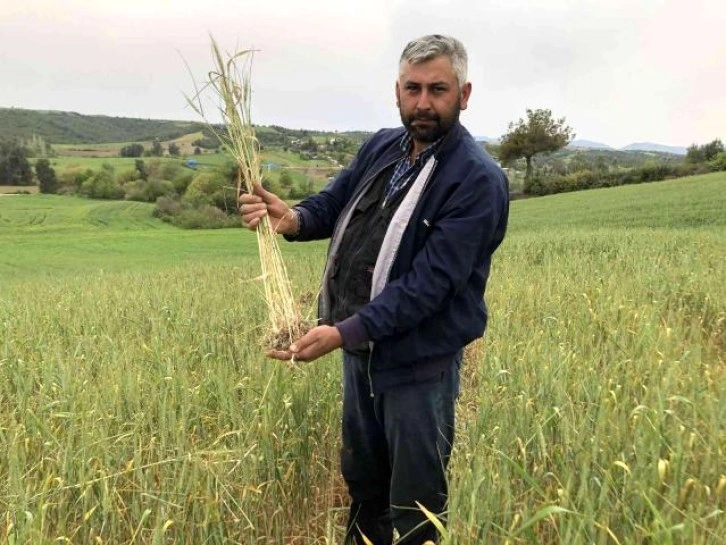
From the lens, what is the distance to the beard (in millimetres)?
2123

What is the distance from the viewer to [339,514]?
9.27 ft

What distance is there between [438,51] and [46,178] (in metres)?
56.6

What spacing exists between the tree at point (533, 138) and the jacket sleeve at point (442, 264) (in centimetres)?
4875

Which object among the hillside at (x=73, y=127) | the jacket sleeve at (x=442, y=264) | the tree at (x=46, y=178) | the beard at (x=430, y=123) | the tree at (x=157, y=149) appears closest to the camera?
the jacket sleeve at (x=442, y=264)

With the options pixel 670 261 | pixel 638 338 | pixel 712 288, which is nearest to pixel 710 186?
pixel 670 261

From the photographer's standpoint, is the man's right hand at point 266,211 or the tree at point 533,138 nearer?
the man's right hand at point 266,211

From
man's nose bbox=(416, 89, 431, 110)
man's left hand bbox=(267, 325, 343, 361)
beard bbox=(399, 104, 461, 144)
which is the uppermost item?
man's nose bbox=(416, 89, 431, 110)

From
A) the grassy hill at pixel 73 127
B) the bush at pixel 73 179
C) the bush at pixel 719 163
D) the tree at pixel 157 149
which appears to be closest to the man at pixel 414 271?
the bush at pixel 719 163

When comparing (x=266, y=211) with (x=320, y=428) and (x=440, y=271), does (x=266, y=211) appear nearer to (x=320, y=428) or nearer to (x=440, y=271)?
(x=440, y=271)

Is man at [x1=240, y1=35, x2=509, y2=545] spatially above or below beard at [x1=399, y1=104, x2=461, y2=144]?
below

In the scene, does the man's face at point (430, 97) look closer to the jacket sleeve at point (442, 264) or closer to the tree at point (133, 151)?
the jacket sleeve at point (442, 264)

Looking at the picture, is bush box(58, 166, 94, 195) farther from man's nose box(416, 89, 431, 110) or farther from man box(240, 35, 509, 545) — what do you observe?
man's nose box(416, 89, 431, 110)

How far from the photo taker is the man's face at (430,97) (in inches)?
81.7

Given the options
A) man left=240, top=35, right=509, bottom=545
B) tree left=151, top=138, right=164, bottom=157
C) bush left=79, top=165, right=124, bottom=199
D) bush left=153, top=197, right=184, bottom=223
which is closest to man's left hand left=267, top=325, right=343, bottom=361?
man left=240, top=35, right=509, bottom=545
